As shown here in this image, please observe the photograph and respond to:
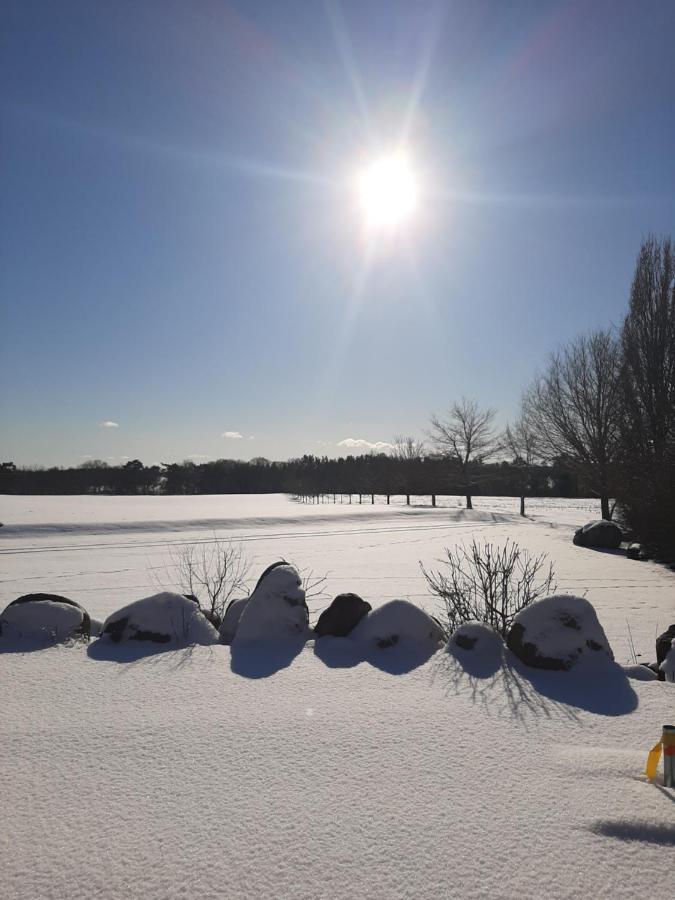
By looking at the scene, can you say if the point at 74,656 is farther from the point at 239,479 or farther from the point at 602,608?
the point at 239,479

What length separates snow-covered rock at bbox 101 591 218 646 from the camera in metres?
4.75

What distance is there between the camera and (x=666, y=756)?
2418mm

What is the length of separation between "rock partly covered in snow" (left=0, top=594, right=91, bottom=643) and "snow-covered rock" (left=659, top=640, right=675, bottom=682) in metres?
5.26

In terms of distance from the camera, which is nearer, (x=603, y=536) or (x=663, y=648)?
(x=663, y=648)

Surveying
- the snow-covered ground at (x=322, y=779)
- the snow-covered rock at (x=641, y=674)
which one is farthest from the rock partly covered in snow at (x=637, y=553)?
the snow-covered rock at (x=641, y=674)

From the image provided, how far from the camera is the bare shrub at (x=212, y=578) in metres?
6.46

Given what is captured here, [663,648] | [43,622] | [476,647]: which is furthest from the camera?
[43,622]

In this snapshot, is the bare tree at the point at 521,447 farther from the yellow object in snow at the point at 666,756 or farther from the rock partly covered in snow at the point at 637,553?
the yellow object in snow at the point at 666,756

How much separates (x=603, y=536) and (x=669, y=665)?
12.7 metres

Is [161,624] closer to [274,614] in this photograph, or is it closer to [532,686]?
[274,614]

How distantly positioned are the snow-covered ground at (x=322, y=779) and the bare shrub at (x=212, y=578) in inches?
70.8

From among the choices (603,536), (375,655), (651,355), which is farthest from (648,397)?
(375,655)

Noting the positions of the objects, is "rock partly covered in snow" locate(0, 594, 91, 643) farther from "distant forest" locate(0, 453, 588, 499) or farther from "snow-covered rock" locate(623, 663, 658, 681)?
"distant forest" locate(0, 453, 588, 499)

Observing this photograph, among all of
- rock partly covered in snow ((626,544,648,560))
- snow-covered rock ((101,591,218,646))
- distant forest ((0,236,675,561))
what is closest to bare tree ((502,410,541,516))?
distant forest ((0,236,675,561))
